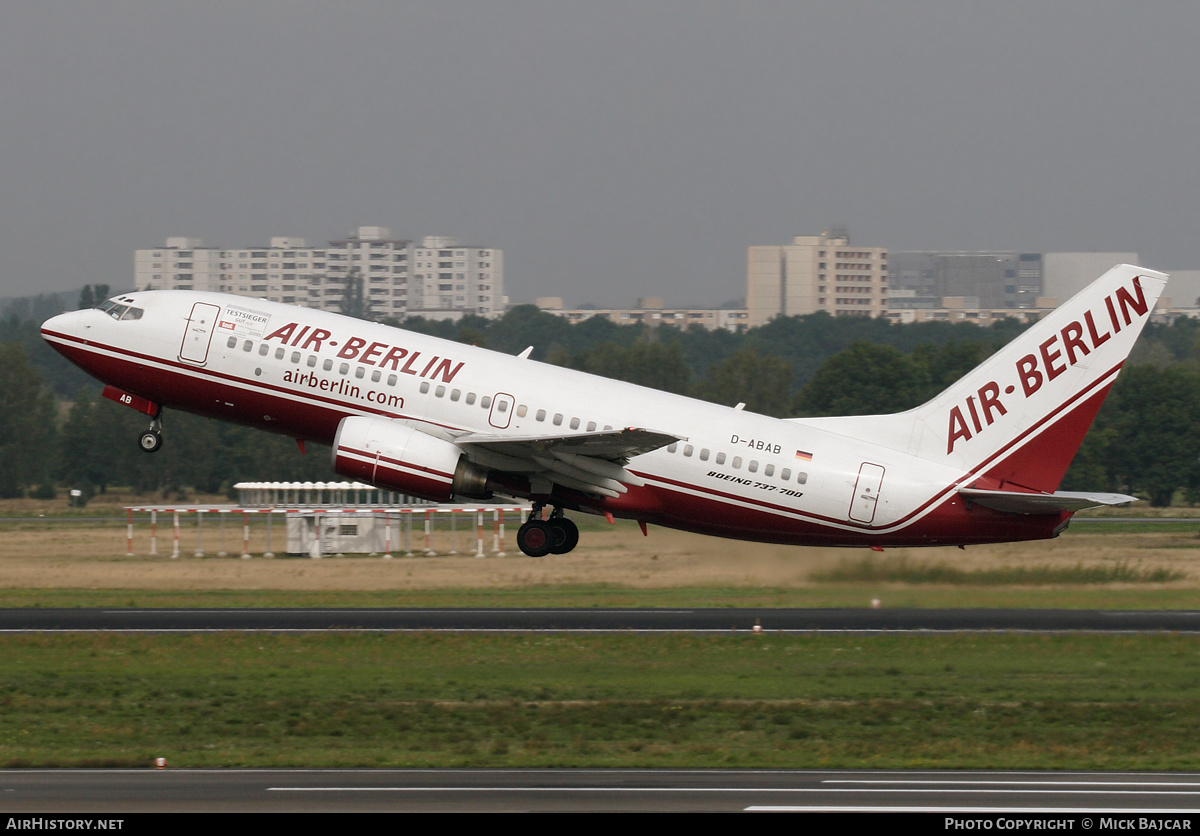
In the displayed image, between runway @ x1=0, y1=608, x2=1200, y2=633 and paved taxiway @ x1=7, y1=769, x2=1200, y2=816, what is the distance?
13400 millimetres

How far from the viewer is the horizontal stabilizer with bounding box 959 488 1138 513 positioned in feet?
102

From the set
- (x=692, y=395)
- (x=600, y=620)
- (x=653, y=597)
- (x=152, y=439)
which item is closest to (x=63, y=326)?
(x=152, y=439)

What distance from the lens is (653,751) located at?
21578 millimetres

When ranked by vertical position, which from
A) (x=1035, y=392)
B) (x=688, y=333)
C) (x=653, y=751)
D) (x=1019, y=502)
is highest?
(x=688, y=333)

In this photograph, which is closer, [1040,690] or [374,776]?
[374,776]

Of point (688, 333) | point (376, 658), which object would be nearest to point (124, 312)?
point (376, 658)

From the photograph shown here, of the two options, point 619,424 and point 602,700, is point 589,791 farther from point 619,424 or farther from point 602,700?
point 619,424

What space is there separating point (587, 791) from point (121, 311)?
19955mm

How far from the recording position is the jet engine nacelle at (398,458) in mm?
30141

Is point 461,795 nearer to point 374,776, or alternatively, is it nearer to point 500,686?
point 374,776

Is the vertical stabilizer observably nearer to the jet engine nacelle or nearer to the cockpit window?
the jet engine nacelle

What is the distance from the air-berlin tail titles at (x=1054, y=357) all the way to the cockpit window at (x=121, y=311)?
64.5 ft

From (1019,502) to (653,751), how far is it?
45.4ft

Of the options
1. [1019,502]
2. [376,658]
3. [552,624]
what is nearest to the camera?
[376,658]
